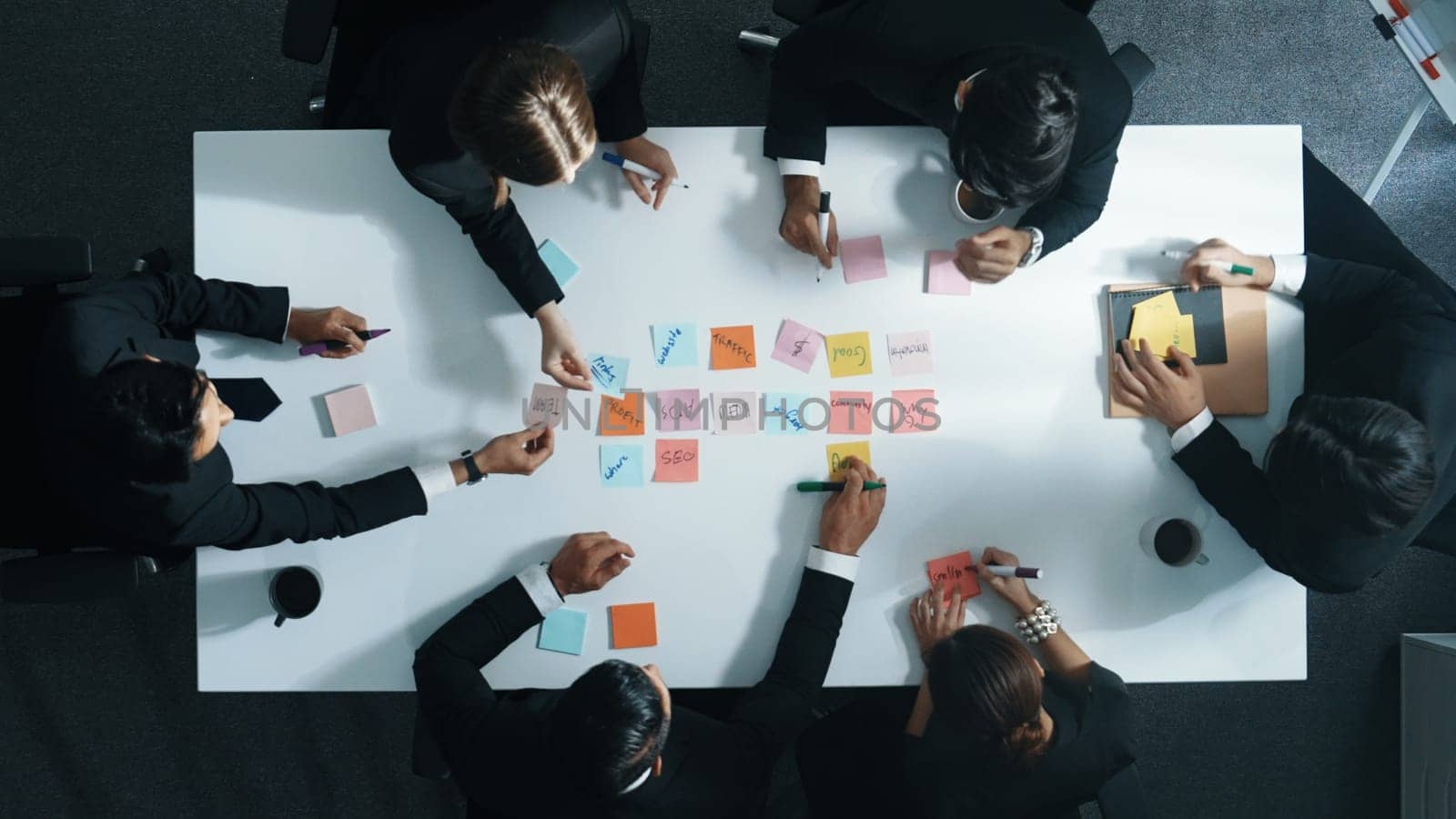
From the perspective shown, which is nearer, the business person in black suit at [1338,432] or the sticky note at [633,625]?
the business person in black suit at [1338,432]

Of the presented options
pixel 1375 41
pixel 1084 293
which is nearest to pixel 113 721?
pixel 1084 293

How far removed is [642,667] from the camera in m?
1.50

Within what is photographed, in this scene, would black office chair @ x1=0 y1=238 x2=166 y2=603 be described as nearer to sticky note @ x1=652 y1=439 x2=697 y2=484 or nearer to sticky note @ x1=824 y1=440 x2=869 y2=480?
sticky note @ x1=652 y1=439 x2=697 y2=484

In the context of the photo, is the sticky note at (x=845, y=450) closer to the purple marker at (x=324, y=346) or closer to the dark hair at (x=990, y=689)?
the dark hair at (x=990, y=689)

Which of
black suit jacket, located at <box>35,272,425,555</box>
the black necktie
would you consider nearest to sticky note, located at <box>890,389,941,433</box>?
black suit jacket, located at <box>35,272,425,555</box>

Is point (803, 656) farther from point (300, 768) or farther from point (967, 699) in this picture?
point (300, 768)

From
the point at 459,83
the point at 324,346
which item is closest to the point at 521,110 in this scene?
the point at 459,83

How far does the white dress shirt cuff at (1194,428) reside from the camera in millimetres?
1562

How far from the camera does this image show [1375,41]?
245 centimetres

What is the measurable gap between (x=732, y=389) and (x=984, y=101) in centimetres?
62

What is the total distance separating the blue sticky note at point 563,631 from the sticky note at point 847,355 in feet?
2.04

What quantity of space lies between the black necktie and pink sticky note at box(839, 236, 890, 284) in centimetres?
103

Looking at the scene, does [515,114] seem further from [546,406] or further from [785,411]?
[785,411]

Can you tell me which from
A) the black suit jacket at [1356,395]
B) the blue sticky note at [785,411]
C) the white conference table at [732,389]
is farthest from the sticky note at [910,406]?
the black suit jacket at [1356,395]
